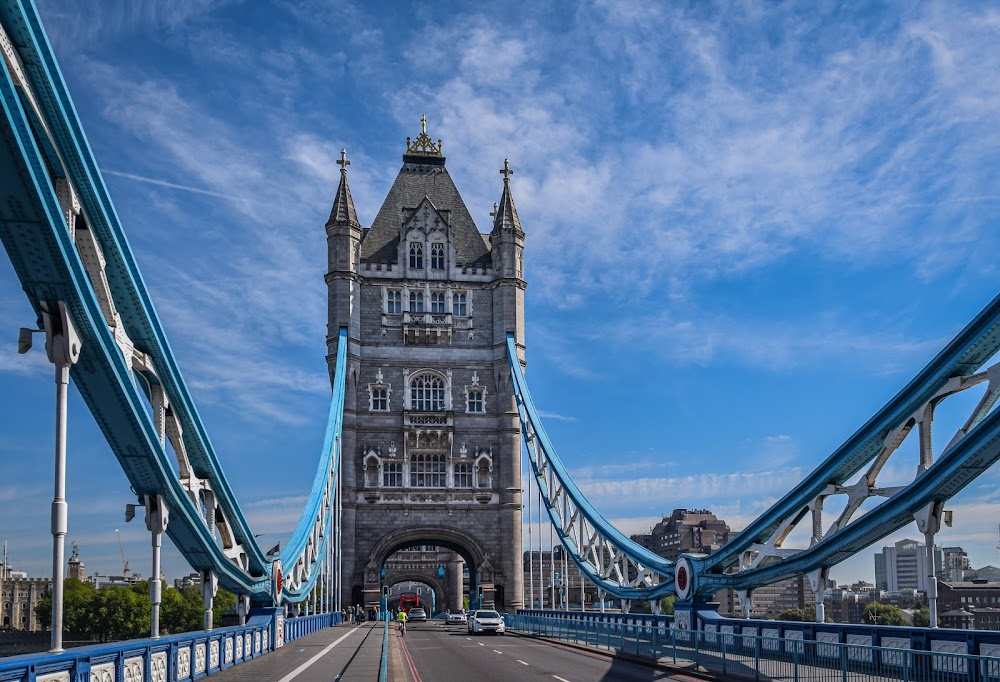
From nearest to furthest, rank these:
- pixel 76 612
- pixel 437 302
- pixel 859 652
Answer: pixel 859 652 → pixel 437 302 → pixel 76 612

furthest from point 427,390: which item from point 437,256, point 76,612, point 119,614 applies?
point 76,612

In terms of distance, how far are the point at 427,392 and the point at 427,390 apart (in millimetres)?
117

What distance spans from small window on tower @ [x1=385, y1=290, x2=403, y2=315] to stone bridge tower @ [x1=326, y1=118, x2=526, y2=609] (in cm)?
6

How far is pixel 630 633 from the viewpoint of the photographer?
100 feet

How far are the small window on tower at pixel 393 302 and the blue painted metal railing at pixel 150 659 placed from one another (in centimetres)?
3579

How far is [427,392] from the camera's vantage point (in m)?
63.8

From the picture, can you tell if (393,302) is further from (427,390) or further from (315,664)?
(315,664)

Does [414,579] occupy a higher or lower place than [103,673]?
lower

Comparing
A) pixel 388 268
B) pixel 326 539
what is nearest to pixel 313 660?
pixel 326 539

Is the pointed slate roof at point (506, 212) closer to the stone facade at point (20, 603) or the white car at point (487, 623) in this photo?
the white car at point (487, 623)

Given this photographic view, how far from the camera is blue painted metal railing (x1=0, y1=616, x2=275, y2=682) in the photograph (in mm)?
12695

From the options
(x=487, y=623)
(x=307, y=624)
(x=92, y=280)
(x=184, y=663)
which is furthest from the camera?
(x=487, y=623)

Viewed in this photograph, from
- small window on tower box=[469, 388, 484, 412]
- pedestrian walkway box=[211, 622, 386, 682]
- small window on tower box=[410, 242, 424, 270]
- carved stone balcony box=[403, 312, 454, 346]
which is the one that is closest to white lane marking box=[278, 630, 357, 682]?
pedestrian walkway box=[211, 622, 386, 682]

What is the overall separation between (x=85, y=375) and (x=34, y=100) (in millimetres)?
4276
